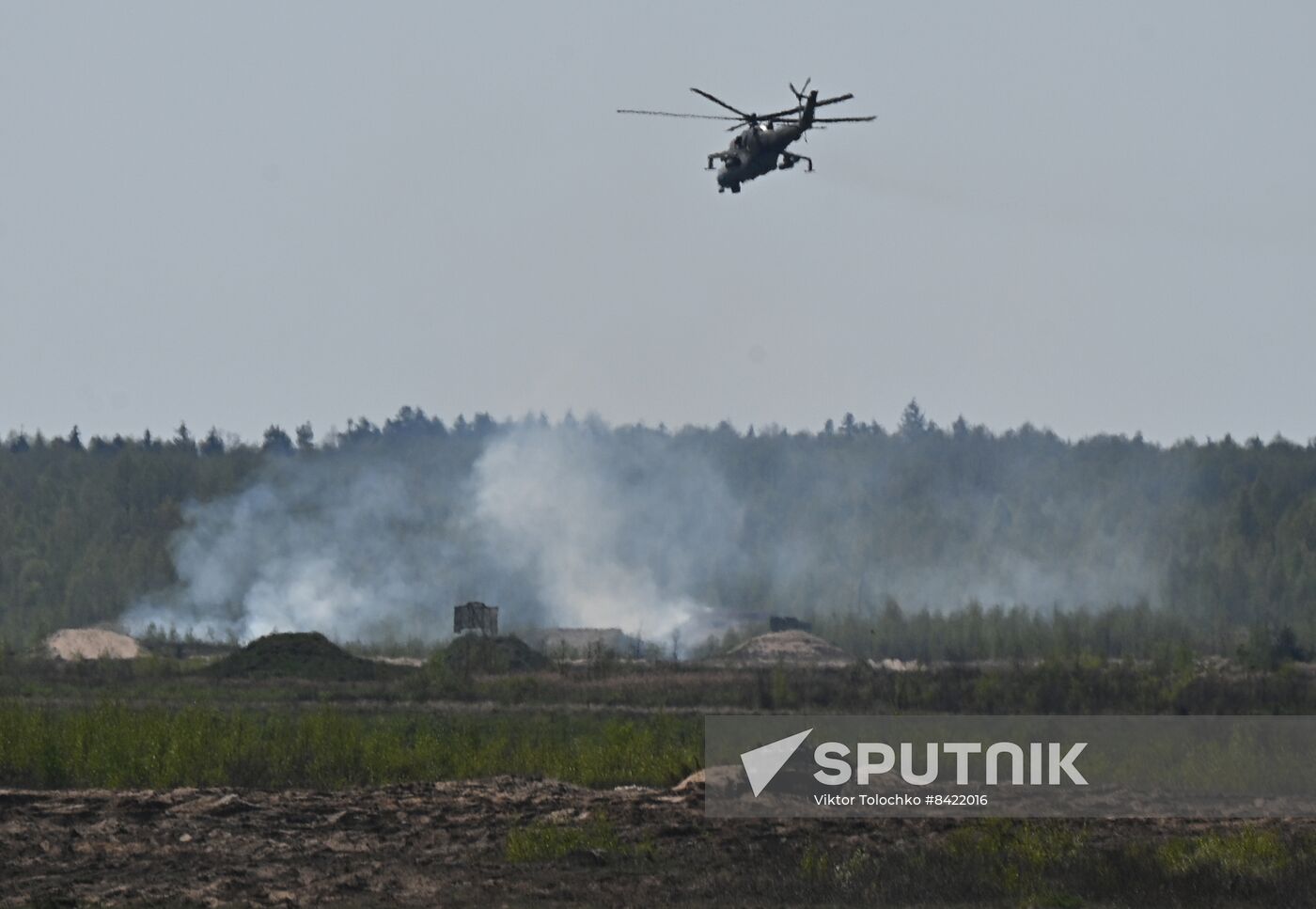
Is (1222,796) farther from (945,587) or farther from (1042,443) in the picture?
(1042,443)

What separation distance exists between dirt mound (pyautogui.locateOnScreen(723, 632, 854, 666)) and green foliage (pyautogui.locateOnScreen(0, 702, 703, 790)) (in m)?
46.0

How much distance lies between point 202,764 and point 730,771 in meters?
8.51

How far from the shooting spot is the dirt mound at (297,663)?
6431 cm

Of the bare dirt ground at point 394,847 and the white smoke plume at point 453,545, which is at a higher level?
the white smoke plume at point 453,545

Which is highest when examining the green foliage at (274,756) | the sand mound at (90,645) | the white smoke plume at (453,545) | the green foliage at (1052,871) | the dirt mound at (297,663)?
the white smoke plume at (453,545)

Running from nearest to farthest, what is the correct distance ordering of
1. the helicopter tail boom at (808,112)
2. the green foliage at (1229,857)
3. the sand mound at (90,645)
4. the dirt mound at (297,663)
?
the green foliage at (1229,857) < the helicopter tail boom at (808,112) < the dirt mound at (297,663) < the sand mound at (90,645)

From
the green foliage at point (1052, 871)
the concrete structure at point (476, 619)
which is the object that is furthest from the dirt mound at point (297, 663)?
the green foliage at point (1052, 871)

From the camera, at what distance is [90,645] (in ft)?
271

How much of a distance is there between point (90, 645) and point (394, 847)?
2459 inches

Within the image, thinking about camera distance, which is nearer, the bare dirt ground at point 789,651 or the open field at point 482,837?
the open field at point 482,837

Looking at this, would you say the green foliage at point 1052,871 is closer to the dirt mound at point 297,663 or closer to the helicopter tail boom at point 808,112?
the helicopter tail boom at point 808,112

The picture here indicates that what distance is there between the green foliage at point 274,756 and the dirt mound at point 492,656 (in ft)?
113

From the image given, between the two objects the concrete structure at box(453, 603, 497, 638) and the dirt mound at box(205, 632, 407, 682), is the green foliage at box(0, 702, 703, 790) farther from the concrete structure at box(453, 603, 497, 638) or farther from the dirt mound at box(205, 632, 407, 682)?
the concrete structure at box(453, 603, 497, 638)

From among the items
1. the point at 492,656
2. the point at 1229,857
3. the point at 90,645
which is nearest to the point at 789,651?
the point at 492,656
